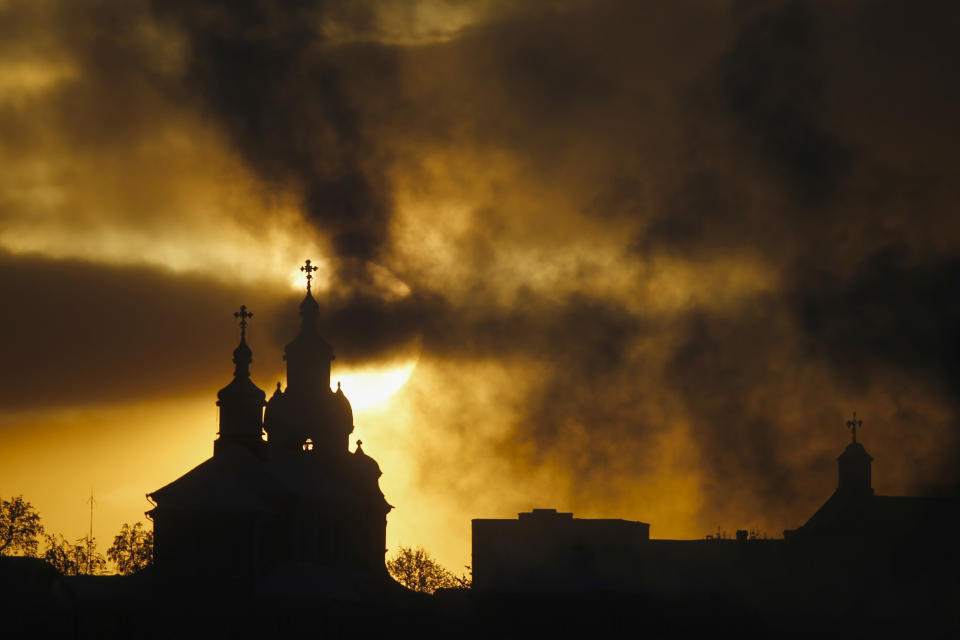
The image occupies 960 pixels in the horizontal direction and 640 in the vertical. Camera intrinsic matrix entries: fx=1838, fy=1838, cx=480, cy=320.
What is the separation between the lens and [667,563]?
101875mm

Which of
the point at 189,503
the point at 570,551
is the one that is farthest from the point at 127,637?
the point at 570,551

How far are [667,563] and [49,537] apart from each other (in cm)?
4060

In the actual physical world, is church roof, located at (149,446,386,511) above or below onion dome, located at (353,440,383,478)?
below

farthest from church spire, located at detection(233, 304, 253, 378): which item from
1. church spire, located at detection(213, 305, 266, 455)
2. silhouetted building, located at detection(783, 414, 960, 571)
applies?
silhouetted building, located at detection(783, 414, 960, 571)

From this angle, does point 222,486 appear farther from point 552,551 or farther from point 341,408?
point 552,551

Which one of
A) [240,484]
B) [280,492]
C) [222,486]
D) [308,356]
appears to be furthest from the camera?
[308,356]

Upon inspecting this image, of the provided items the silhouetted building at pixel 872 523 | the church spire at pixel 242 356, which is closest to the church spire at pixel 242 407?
the church spire at pixel 242 356

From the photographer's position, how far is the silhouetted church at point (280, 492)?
81.8 meters

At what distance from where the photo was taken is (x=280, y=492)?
84875 millimetres

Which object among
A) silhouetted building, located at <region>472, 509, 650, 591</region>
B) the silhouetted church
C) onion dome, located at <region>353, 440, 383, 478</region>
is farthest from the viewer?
onion dome, located at <region>353, 440, 383, 478</region>

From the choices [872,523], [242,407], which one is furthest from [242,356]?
[872,523]

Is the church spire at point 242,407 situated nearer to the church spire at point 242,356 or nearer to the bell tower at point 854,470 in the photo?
the church spire at point 242,356

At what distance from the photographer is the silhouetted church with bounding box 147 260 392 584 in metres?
81.8

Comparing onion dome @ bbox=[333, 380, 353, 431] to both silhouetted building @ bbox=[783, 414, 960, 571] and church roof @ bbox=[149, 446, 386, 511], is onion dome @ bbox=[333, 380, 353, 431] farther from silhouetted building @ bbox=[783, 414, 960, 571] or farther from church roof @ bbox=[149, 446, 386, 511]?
silhouetted building @ bbox=[783, 414, 960, 571]
